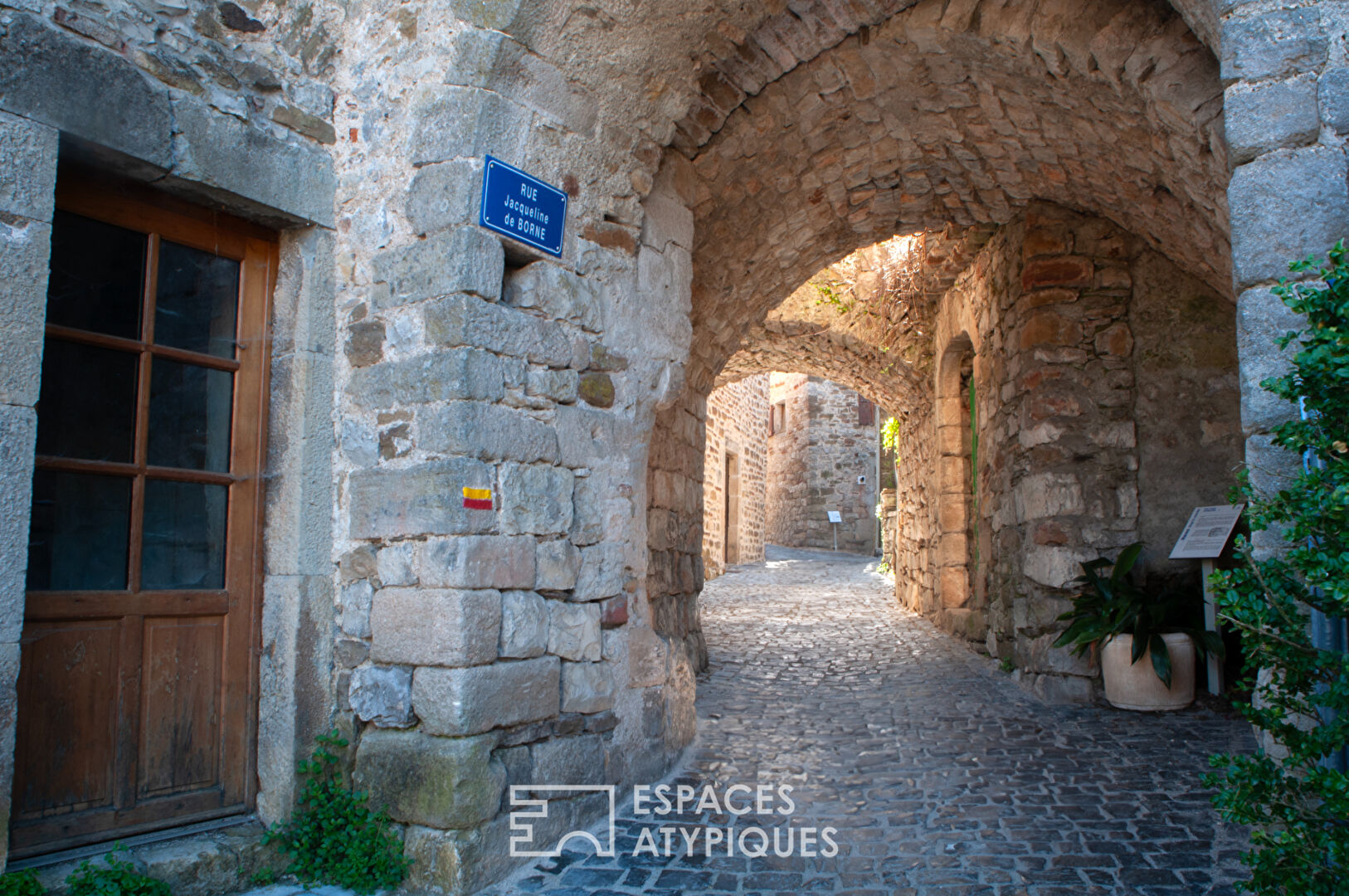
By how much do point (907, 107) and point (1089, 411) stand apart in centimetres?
212

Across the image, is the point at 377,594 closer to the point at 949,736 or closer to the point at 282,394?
the point at 282,394

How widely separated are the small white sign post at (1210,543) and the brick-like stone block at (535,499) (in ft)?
10.5

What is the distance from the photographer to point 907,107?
4.07 metres

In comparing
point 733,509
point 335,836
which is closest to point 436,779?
point 335,836

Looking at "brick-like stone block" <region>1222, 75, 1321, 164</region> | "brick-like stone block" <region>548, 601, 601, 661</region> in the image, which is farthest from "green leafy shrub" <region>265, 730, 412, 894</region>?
"brick-like stone block" <region>1222, 75, 1321, 164</region>

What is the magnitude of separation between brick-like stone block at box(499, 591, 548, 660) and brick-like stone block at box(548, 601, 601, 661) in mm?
39

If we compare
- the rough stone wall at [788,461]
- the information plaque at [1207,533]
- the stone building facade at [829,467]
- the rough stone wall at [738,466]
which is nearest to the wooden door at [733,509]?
the rough stone wall at [738,466]

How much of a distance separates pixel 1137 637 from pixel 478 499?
3549mm

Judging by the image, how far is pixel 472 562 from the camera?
2588mm

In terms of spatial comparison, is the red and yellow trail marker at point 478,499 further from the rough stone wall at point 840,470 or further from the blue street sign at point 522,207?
the rough stone wall at point 840,470

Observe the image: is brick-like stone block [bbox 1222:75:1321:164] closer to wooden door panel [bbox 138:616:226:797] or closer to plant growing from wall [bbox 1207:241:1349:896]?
plant growing from wall [bbox 1207:241:1349:896]

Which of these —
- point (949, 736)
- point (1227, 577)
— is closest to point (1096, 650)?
point (949, 736)

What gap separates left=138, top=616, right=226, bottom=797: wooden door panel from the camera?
8.25ft

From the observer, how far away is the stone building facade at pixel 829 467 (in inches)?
813
